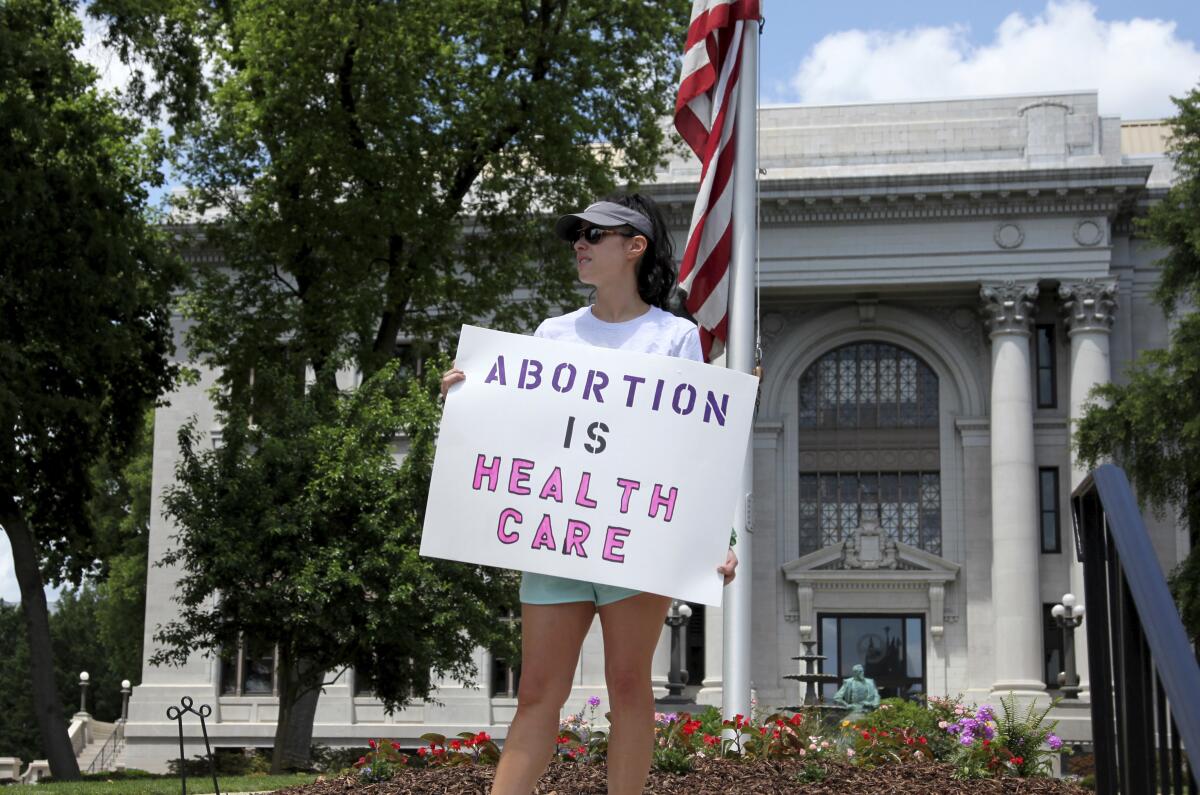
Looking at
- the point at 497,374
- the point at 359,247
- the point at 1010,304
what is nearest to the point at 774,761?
the point at 497,374

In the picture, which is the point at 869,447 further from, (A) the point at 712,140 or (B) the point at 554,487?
(B) the point at 554,487

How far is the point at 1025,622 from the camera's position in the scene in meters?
39.8

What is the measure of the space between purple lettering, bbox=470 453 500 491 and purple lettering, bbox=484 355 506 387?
0.85ft

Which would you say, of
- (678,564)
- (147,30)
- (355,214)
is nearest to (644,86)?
(355,214)

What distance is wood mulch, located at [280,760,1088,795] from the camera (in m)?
8.40

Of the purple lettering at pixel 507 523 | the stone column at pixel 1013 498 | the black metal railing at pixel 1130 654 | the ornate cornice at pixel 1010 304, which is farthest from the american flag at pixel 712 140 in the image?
the ornate cornice at pixel 1010 304

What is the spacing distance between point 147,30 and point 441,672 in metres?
11.4

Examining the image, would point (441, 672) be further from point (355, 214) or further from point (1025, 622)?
point (1025, 622)

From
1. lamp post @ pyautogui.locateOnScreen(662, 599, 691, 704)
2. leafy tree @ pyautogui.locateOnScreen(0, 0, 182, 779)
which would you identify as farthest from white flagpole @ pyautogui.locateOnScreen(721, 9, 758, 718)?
lamp post @ pyautogui.locateOnScreen(662, 599, 691, 704)

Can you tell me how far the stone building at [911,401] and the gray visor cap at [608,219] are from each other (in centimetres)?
3557

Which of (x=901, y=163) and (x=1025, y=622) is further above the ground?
(x=901, y=163)

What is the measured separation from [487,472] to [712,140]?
24.2ft

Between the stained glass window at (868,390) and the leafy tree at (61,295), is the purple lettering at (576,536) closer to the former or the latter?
the leafy tree at (61,295)

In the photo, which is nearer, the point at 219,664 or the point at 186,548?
the point at 186,548
